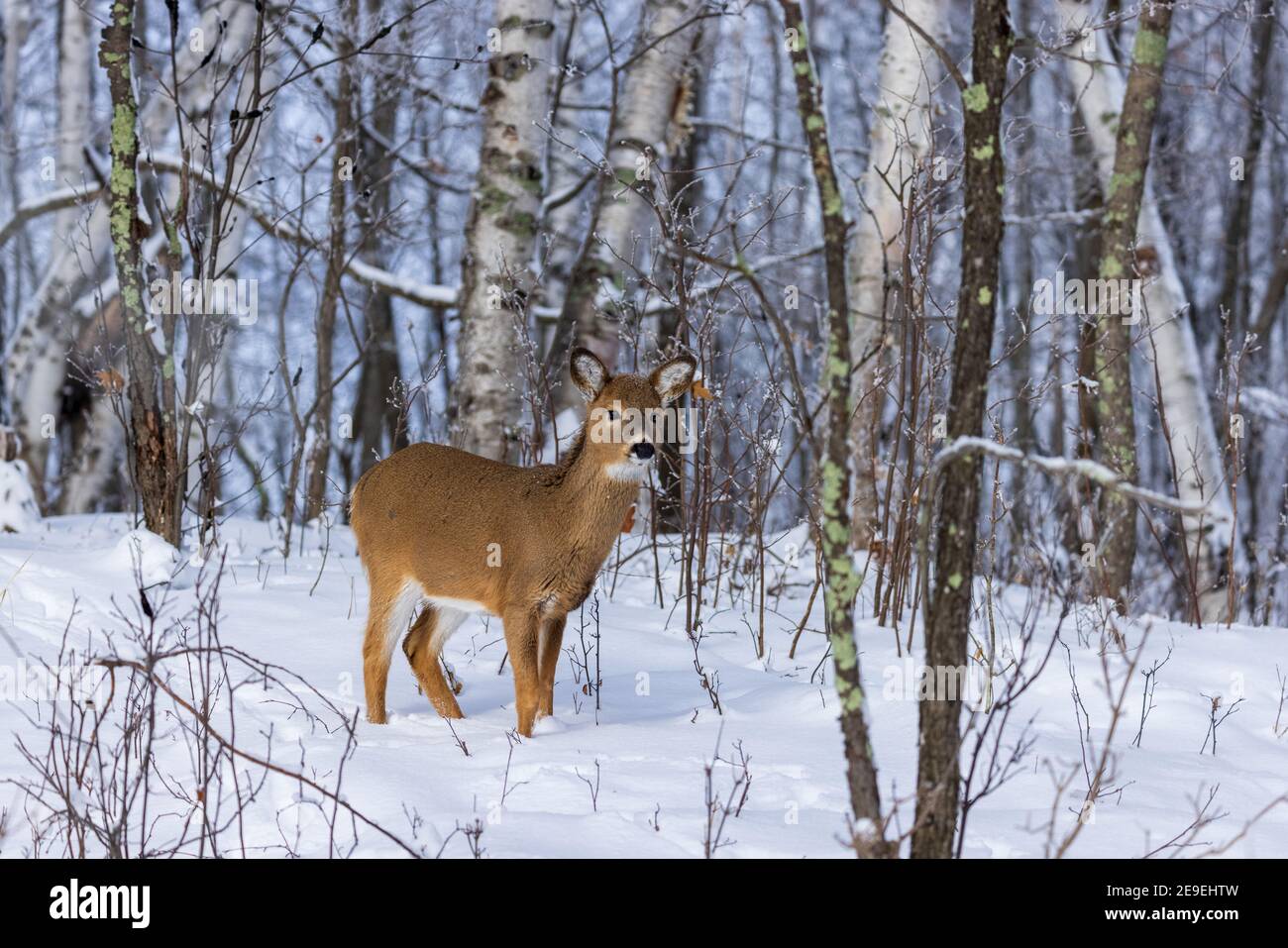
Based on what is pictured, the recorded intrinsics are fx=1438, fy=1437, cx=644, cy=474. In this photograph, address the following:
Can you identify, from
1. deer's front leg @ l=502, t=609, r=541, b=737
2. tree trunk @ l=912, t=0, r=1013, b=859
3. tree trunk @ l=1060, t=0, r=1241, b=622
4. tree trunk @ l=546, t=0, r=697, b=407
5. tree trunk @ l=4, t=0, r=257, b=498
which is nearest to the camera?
tree trunk @ l=912, t=0, r=1013, b=859

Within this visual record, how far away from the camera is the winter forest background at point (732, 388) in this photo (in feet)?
10.9

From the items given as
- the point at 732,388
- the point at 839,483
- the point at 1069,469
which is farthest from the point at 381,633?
the point at 732,388

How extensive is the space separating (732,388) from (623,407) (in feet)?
13.7

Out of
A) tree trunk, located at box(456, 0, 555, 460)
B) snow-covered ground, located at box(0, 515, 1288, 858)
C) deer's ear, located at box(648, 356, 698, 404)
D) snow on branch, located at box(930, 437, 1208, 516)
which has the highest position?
tree trunk, located at box(456, 0, 555, 460)

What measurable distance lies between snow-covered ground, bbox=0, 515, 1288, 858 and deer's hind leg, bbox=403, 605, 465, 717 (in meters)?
0.09

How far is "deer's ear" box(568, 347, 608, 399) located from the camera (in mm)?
5277

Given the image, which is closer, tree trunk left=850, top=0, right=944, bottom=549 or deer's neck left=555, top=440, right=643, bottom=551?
deer's neck left=555, top=440, right=643, bottom=551

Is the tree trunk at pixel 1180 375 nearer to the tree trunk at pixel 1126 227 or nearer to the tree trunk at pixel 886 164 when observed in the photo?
the tree trunk at pixel 1126 227

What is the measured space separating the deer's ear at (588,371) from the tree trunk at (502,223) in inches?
115

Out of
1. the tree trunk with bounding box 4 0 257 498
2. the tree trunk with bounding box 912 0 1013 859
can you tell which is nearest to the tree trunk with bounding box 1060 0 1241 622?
the tree trunk with bounding box 912 0 1013 859

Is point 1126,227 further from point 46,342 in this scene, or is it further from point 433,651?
point 46,342

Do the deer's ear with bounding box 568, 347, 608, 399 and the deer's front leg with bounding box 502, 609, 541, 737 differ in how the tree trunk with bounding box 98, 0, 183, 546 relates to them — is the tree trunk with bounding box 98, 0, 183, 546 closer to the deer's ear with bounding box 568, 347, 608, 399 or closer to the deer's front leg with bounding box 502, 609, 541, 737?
the deer's front leg with bounding box 502, 609, 541, 737

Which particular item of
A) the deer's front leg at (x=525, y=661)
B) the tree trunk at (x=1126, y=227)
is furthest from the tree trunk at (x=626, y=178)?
the deer's front leg at (x=525, y=661)

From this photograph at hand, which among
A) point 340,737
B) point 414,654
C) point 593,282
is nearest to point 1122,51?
point 593,282
